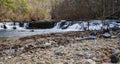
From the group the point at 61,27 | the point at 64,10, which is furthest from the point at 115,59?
the point at 64,10

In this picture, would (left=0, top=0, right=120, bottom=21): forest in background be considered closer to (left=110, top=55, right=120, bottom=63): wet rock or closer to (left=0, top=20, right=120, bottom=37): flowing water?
(left=0, top=20, right=120, bottom=37): flowing water

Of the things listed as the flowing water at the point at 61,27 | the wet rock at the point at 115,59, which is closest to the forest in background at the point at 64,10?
the flowing water at the point at 61,27

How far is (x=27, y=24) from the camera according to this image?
2709 cm

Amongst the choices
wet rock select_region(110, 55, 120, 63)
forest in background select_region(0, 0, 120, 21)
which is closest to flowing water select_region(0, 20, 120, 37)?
forest in background select_region(0, 0, 120, 21)

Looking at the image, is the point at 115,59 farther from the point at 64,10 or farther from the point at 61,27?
the point at 64,10

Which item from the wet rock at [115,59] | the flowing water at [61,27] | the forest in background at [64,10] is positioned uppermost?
the wet rock at [115,59]

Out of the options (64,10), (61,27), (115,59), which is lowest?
(64,10)

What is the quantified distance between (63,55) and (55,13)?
35550mm

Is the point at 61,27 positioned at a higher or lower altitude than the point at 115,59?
lower

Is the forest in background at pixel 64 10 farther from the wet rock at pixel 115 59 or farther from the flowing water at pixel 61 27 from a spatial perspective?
the wet rock at pixel 115 59

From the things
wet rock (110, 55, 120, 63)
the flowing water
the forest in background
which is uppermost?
wet rock (110, 55, 120, 63)

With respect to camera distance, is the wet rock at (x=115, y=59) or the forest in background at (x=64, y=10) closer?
the wet rock at (x=115, y=59)

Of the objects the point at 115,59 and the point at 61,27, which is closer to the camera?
the point at 115,59

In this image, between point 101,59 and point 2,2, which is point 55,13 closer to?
point 2,2
